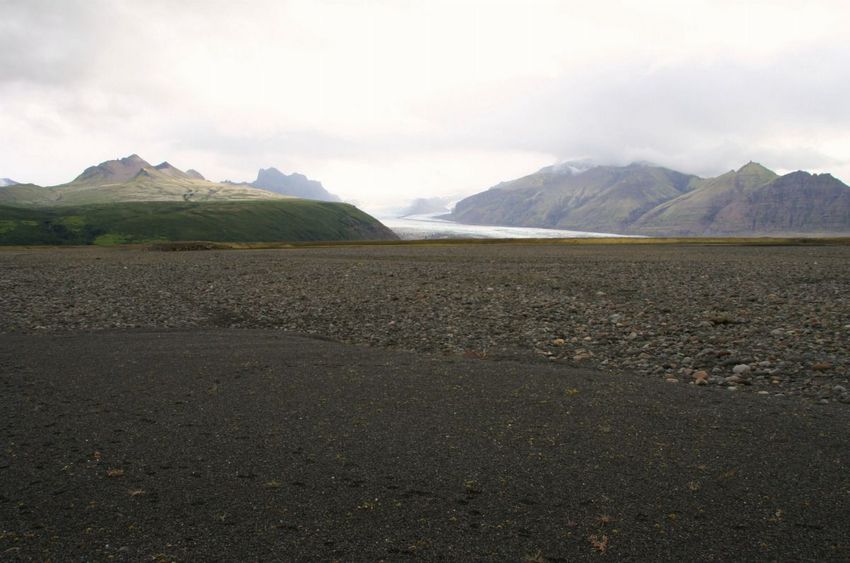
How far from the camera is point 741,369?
13523 millimetres

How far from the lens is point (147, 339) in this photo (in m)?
18.1

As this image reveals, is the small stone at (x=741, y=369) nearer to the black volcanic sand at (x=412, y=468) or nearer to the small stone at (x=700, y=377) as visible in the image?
the small stone at (x=700, y=377)

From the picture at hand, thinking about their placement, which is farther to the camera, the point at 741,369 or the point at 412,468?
the point at 741,369

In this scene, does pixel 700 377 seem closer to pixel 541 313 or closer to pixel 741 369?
pixel 741 369

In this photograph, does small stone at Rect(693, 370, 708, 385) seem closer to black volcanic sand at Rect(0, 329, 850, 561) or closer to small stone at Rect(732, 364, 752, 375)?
black volcanic sand at Rect(0, 329, 850, 561)

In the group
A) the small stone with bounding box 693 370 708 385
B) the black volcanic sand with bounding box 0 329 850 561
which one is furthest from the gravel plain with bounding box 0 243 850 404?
the black volcanic sand with bounding box 0 329 850 561

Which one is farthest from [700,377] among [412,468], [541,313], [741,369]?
[541,313]

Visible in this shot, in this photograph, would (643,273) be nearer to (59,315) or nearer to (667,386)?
(667,386)

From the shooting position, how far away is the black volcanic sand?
6.68 metres

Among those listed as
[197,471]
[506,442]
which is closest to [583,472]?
[506,442]

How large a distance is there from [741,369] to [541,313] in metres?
9.17

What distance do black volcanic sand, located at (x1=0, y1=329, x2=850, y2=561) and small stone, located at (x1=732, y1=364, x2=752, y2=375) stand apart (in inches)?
70.2

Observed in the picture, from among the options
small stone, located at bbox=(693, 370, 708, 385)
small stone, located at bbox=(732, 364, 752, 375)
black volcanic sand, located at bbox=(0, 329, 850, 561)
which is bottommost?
black volcanic sand, located at bbox=(0, 329, 850, 561)

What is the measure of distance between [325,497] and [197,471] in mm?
2471
